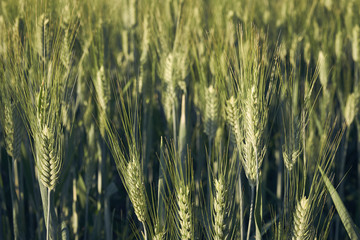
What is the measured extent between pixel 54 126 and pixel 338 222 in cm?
132

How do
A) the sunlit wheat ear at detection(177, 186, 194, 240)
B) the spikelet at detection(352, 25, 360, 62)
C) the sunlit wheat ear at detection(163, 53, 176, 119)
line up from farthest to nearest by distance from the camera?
the spikelet at detection(352, 25, 360, 62) < the sunlit wheat ear at detection(163, 53, 176, 119) < the sunlit wheat ear at detection(177, 186, 194, 240)

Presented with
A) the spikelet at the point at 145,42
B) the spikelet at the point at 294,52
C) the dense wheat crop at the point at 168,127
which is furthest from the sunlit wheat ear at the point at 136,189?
the spikelet at the point at 294,52

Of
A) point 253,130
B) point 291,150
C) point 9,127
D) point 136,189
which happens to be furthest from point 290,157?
point 9,127

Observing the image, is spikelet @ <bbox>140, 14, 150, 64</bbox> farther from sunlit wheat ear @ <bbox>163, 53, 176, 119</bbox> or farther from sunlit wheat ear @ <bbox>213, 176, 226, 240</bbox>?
sunlit wheat ear @ <bbox>213, 176, 226, 240</bbox>

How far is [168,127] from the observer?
1802mm

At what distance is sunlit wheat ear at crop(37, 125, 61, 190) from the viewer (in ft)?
3.54

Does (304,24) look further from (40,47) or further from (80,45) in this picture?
(40,47)

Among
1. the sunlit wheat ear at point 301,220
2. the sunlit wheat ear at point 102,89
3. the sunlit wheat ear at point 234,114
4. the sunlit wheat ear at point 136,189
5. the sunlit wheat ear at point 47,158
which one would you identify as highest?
the sunlit wheat ear at point 102,89

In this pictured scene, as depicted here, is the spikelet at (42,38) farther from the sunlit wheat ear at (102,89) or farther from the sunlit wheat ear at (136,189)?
the sunlit wheat ear at (136,189)

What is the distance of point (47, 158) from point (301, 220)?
700mm

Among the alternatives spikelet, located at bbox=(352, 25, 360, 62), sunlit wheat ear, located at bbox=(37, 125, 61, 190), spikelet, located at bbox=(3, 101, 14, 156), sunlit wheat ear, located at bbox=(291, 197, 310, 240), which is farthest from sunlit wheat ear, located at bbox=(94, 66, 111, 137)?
spikelet, located at bbox=(352, 25, 360, 62)

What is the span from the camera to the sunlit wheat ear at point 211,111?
1503mm

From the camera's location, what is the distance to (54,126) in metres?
1.14

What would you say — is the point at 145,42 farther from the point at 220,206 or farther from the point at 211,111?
the point at 220,206
